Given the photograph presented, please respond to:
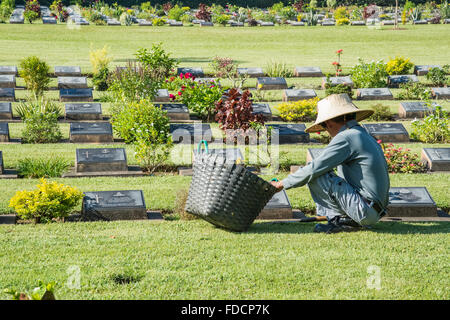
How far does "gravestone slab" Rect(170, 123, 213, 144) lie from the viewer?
1090cm

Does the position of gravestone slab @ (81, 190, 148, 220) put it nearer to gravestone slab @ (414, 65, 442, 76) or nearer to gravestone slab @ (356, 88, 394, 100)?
gravestone slab @ (356, 88, 394, 100)

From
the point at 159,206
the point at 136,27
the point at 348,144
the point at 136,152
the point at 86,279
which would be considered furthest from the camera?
the point at 136,27

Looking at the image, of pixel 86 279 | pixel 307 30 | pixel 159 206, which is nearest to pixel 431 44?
pixel 307 30

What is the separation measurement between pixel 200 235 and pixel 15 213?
2.29m

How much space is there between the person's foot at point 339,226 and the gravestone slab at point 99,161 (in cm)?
391

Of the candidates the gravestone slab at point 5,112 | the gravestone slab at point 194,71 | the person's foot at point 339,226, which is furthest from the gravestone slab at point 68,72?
the person's foot at point 339,226

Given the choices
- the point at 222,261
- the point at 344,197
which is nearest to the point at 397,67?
the point at 344,197

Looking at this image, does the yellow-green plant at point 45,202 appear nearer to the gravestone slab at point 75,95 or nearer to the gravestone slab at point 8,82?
the gravestone slab at point 75,95

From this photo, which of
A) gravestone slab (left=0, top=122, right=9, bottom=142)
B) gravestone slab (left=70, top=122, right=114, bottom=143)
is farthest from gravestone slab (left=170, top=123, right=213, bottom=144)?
gravestone slab (left=0, top=122, right=9, bottom=142)

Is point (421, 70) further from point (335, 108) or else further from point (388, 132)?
point (335, 108)

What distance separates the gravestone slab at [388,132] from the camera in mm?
11266

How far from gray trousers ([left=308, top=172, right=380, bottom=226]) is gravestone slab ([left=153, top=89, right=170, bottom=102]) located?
27.1 feet

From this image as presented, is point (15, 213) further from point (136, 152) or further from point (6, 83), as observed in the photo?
point (6, 83)

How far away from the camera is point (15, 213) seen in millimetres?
7055
